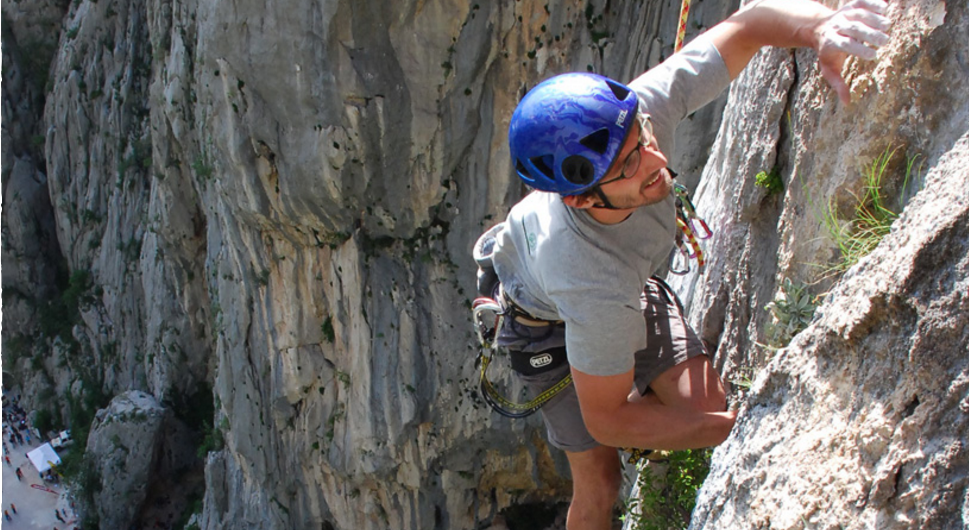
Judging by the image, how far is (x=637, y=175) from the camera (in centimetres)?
241

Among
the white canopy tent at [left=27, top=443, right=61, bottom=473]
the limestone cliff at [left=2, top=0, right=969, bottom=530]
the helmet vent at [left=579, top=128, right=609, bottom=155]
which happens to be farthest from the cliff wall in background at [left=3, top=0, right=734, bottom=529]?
the helmet vent at [left=579, top=128, right=609, bottom=155]

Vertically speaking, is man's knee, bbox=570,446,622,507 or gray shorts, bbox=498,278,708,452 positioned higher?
gray shorts, bbox=498,278,708,452

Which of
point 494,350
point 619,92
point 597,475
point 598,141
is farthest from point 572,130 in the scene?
point 597,475

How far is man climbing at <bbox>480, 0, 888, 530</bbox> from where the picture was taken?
92.4 inches

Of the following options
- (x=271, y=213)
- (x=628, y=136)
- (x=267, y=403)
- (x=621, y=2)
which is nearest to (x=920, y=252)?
(x=628, y=136)

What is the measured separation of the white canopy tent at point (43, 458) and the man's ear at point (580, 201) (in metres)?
29.7

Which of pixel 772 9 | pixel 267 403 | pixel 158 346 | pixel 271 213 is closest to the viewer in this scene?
pixel 772 9

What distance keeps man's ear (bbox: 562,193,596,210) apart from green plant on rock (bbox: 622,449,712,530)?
131cm

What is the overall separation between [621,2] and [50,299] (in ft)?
93.8

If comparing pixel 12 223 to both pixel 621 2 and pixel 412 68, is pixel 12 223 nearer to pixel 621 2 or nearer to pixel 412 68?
pixel 412 68

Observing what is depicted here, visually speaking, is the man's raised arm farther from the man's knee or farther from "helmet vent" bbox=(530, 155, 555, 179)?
the man's knee

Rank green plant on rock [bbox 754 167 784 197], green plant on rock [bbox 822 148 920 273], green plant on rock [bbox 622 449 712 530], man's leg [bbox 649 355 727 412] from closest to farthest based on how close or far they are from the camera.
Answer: green plant on rock [bbox 822 148 920 273], man's leg [bbox 649 355 727 412], green plant on rock [bbox 754 167 784 197], green plant on rock [bbox 622 449 712 530]

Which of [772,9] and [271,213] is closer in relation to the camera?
[772,9]

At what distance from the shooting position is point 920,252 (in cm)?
175
